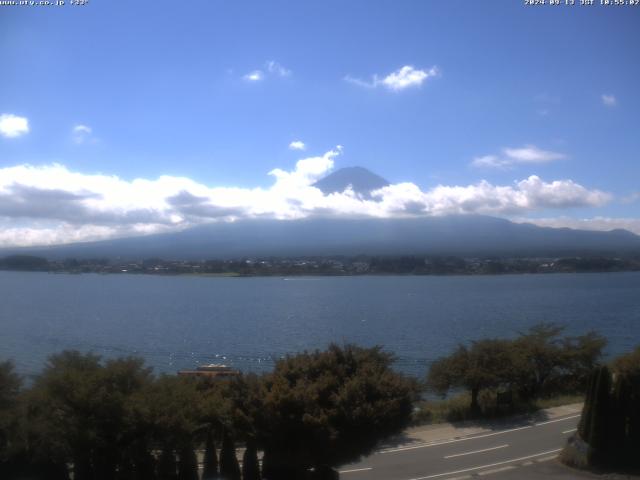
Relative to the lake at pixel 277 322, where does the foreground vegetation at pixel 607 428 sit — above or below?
above

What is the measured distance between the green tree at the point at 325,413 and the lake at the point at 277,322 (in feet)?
48.4

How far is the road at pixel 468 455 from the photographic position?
10109mm

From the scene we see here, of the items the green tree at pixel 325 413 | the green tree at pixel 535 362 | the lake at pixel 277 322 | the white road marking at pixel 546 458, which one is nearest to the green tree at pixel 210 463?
the green tree at pixel 325 413

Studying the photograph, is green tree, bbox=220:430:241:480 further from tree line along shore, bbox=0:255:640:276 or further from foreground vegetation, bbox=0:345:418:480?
tree line along shore, bbox=0:255:640:276

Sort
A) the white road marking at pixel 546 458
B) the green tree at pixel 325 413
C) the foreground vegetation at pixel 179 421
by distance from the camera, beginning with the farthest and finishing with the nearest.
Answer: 1. the white road marking at pixel 546 458
2. the green tree at pixel 325 413
3. the foreground vegetation at pixel 179 421

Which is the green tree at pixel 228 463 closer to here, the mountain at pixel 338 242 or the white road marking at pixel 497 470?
the white road marking at pixel 497 470

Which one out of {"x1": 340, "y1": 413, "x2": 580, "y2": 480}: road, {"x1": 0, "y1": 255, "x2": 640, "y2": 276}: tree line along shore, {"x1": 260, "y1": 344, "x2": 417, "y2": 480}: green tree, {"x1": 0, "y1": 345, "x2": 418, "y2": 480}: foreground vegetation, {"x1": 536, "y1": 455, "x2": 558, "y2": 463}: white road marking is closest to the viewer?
{"x1": 0, "y1": 345, "x2": 418, "y2": 480}: foreground vegetation

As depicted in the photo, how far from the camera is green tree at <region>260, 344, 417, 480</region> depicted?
774 cm

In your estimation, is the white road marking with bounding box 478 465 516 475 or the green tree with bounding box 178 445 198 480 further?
the white road marking with bounding box 478 465 516 475

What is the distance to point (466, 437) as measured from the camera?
1295cm

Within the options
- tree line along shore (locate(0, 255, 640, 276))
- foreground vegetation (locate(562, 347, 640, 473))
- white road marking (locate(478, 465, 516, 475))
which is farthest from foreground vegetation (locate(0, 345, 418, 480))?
tree line along shore (locate(0, 255, 640, 276))

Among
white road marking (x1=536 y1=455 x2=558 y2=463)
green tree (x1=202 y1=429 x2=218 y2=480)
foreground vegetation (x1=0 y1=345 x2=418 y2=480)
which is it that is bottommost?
white road marking (x1=536 y1=455 x2=558 y2=463)

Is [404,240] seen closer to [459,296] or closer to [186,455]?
[459,296]

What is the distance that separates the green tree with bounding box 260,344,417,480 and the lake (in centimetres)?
1475
